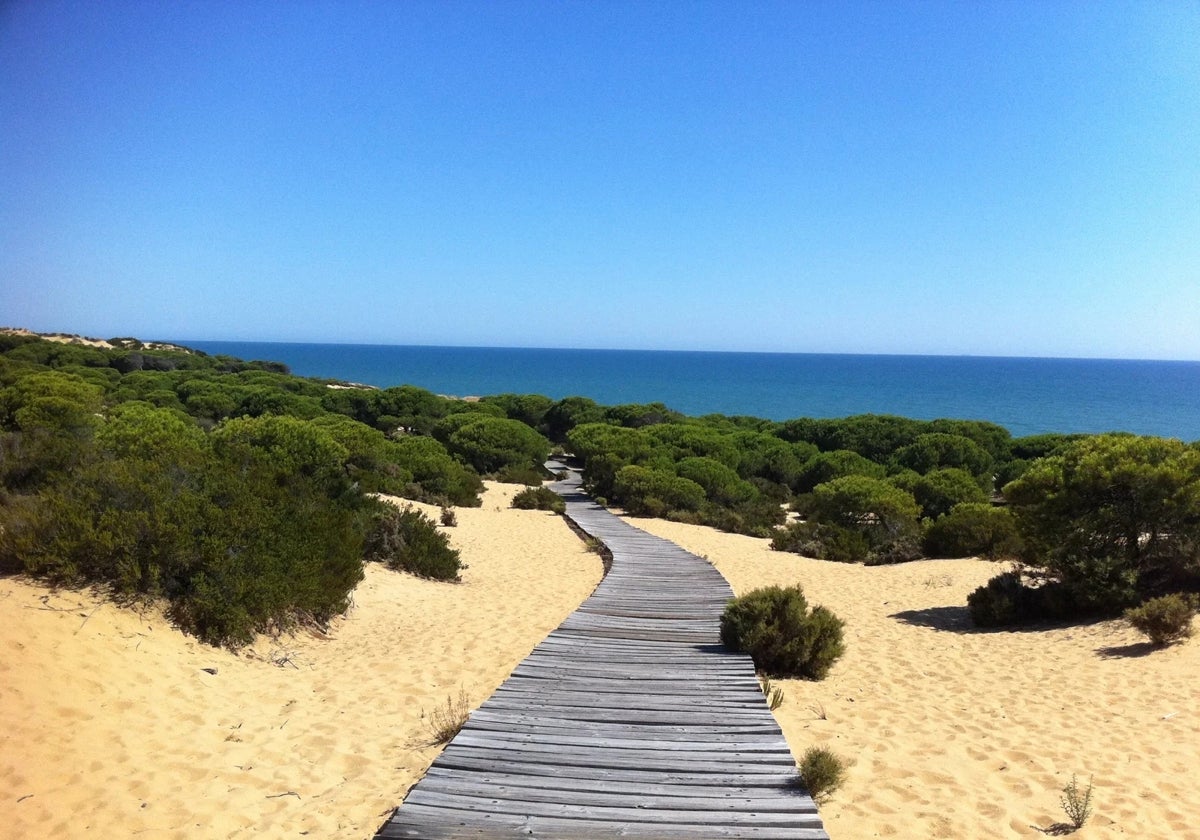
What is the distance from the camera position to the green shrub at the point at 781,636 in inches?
290

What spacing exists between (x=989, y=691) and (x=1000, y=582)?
360cm

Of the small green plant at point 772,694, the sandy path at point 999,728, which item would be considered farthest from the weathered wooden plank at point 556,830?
the small green plant at point 772,694

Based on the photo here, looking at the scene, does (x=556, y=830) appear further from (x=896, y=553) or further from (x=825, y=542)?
(x=825, y=542)

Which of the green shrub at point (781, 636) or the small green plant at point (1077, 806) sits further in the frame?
the green shrub at point (781, 636)

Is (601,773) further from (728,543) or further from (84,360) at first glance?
(84,360)

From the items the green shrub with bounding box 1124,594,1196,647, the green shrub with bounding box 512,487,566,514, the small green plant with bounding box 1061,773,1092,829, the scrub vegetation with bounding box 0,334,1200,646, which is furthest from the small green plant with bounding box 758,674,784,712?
the green shrub with bounding box 512,487,566,514

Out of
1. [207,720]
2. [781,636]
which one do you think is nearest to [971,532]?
[781,636]

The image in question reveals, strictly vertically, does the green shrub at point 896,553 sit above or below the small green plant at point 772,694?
below

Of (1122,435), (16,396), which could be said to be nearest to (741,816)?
(1122,435)

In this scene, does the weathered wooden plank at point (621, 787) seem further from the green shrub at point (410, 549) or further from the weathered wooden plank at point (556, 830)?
the green shrub at point (410, 549)

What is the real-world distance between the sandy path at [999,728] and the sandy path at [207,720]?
324 centimetres

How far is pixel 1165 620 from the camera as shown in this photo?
7.78 m

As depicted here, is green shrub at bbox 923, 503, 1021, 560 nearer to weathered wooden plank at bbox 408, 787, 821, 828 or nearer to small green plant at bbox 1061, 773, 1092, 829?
small green plant at bbox 1061, 773, 1092, 829

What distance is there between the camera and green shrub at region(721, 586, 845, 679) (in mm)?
7359
